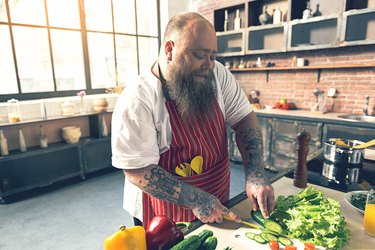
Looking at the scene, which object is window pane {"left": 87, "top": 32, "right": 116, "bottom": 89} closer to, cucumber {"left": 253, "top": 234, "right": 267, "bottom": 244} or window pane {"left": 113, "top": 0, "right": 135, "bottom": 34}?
window pane {"left": 113, "top": 0, "right": 135, "bottom": 34}

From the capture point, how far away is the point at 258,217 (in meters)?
1.00

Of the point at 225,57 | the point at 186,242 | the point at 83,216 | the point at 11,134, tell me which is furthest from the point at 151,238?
the point at 225,57

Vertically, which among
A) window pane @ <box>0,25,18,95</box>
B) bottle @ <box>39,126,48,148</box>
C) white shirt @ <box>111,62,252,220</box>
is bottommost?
bottle @ <box>39,126,48,148</box>

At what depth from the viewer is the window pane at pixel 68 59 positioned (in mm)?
3852

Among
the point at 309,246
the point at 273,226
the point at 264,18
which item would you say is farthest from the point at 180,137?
the point at 264,18

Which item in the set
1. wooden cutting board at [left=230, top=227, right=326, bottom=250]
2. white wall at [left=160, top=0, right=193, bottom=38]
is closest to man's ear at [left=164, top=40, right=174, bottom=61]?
wooden cutting board at [left=230, top=227, right=326, bottom=250]

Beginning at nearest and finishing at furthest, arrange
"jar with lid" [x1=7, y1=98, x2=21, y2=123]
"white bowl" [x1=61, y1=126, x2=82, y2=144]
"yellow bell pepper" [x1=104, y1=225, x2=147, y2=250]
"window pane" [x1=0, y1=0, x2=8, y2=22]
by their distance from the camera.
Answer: "yellow bell pepper" [x1=104, y1=225, x2=147, y2=250], "jar with lid" [x1=7, y1=98, x2=21, y2=123], "window pane" [x1=0, y1=0, x2=8, y2=22], "white bowl" [x1=61, y1=126, x2=82, y2=144]

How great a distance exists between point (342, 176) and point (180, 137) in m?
0.83

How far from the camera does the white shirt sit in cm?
115

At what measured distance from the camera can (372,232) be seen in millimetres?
928

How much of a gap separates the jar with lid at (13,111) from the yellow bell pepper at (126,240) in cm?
308

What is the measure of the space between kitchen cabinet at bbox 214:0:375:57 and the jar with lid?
122 inches

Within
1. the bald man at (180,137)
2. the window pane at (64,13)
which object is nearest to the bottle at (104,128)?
the window pane at (64,13)

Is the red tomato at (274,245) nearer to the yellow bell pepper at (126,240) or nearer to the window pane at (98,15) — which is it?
the yellow bell pepper at (126,240)
